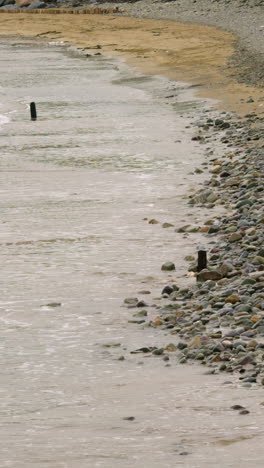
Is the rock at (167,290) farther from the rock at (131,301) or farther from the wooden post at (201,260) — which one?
the wooden post at (201,260)

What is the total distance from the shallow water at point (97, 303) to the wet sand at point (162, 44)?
5.59 meters

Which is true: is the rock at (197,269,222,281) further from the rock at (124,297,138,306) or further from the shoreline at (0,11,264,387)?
the rock at (124,297,138,306)

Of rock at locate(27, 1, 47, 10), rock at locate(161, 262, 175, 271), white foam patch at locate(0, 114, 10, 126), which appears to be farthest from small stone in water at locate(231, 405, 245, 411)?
rock at locate(27, 1, 47, 10)

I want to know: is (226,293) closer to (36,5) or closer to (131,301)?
(131,301)

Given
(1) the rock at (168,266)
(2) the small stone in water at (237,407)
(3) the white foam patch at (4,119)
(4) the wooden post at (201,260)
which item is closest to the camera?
(2) the small stone in water at (237,407)

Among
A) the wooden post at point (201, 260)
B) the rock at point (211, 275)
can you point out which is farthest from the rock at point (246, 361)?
the wooden post at point (201, 260)

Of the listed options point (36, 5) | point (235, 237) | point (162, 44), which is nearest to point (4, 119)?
point (235, 237)

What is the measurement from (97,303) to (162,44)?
36903mm

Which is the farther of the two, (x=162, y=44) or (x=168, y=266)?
(x=162, y=44)

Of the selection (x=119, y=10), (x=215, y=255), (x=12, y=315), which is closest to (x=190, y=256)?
(x=215, y=255)

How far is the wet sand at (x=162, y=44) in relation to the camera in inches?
1203

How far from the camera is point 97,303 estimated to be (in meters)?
11.1

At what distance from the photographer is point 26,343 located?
9.89m

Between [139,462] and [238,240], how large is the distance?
6.12m
